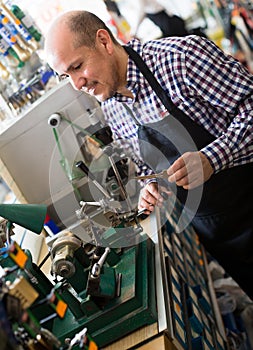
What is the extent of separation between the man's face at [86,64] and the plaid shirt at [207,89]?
85 mm

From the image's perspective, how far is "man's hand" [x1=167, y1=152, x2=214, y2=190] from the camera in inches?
58.5

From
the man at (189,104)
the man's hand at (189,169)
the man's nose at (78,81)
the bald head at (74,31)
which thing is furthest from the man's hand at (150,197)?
the bald head at (74,31)

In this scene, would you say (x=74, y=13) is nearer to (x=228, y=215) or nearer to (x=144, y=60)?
(x=144, y=60)

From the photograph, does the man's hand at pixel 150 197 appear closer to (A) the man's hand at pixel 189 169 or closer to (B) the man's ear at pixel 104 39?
(A) the man's hand at pixel 189 169

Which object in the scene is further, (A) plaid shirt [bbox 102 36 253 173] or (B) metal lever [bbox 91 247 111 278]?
(A) plaid shirt [bbox 102 36 253 173]

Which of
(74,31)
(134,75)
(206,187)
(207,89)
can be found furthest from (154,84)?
(206,187)

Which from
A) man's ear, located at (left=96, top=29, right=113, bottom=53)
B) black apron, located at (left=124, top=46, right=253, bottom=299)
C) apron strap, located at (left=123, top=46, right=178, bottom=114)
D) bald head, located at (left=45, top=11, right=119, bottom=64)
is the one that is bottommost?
black apron, located at (left=124, top=46, right=253, bottom=299)

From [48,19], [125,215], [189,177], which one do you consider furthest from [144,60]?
[48,19]

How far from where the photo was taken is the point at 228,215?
5.88ft

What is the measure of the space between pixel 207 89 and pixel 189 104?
9cm

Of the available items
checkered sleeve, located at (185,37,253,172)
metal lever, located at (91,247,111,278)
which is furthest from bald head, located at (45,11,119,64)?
metal lever, located at (91,247,111,278)

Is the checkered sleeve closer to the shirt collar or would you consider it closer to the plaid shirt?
the plaid shirt

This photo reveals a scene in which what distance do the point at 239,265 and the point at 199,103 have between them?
0.79 m

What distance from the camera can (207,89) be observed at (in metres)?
A: 1.56
